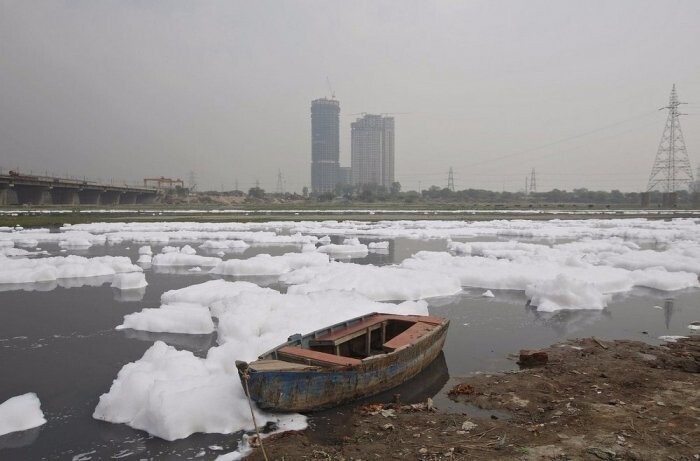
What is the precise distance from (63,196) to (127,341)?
268ft

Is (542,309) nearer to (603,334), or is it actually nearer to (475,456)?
(603,334)

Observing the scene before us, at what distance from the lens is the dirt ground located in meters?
6.02

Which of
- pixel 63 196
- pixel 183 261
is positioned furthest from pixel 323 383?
pixel 63 196

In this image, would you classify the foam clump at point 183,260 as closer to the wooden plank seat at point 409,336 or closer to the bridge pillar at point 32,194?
the wooden plank seat at point 409,336

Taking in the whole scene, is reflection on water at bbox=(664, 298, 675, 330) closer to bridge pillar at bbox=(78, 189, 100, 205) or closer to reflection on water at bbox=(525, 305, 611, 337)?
reflection on water at bbox=(525, 305, 611, 337)

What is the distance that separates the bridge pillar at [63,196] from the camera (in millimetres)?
79688

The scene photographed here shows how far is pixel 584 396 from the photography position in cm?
785

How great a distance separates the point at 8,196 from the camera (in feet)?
249

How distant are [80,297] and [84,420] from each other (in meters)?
9.63

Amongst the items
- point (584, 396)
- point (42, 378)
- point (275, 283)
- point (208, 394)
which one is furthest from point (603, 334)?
point (42, 378)

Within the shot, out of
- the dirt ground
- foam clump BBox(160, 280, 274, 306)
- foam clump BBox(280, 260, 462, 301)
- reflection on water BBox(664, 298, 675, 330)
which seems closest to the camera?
the dirt ground

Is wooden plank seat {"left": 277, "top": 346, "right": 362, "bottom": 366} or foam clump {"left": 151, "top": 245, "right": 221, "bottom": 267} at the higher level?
wooden plank seat {"left": 277, "top": 346, "right": 362, "bottom": 366}

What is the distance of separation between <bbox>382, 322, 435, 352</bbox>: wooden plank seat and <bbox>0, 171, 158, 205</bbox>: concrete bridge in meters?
71.4

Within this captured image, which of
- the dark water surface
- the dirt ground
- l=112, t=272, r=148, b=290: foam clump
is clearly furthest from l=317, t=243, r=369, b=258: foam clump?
the dirt ground
